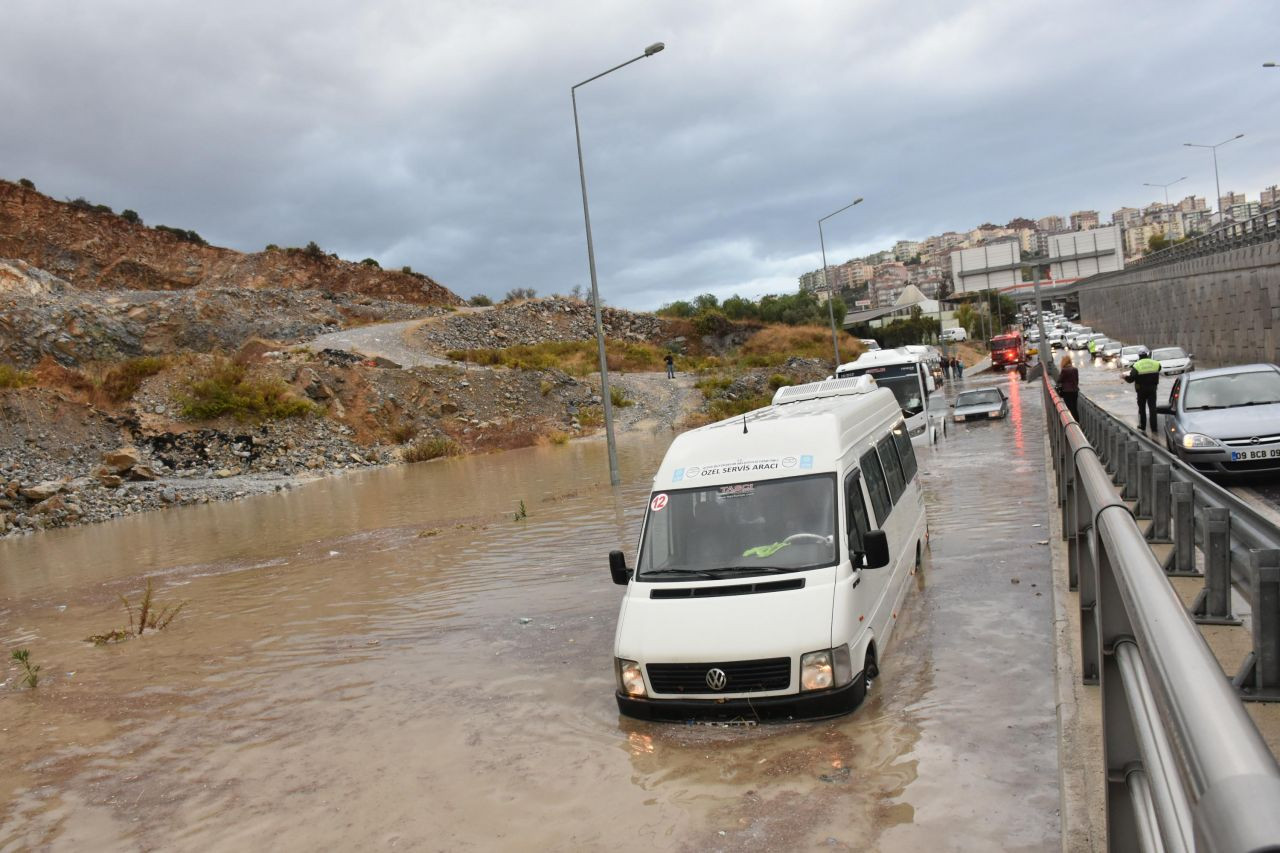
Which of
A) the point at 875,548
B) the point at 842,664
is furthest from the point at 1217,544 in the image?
the point at 842,664

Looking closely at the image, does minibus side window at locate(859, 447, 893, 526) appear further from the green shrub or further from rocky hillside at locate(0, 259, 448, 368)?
rocky hillside at locate(0, 259, 448, 368)

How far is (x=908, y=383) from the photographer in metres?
24.1

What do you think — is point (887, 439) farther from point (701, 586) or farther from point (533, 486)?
point (533, 486)

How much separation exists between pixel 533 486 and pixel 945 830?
70.9ft

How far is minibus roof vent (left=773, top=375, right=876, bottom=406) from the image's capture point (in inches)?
507

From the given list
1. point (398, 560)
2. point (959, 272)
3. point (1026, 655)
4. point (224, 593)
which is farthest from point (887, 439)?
point (959, 272)

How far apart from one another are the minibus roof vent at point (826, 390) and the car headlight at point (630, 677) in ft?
19.2

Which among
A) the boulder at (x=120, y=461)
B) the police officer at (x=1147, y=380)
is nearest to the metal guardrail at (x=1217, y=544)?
the police officer at (x=1147, y=380)

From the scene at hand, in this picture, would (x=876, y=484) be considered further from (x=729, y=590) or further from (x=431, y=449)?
(x=431, y=449)

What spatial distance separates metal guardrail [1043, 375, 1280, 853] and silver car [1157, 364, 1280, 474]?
38.6 feet

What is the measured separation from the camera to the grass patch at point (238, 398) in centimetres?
3791

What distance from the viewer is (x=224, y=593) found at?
14992mm

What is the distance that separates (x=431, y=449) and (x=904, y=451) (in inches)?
1156

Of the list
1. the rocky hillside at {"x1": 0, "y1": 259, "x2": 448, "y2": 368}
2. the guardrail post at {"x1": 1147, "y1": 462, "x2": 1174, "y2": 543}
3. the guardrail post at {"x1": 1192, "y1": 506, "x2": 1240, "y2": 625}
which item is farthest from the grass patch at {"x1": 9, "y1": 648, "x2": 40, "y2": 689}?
the rocky hillside at {"x1": 0, "y1": 259, "x2": 448, "y2": 368}
